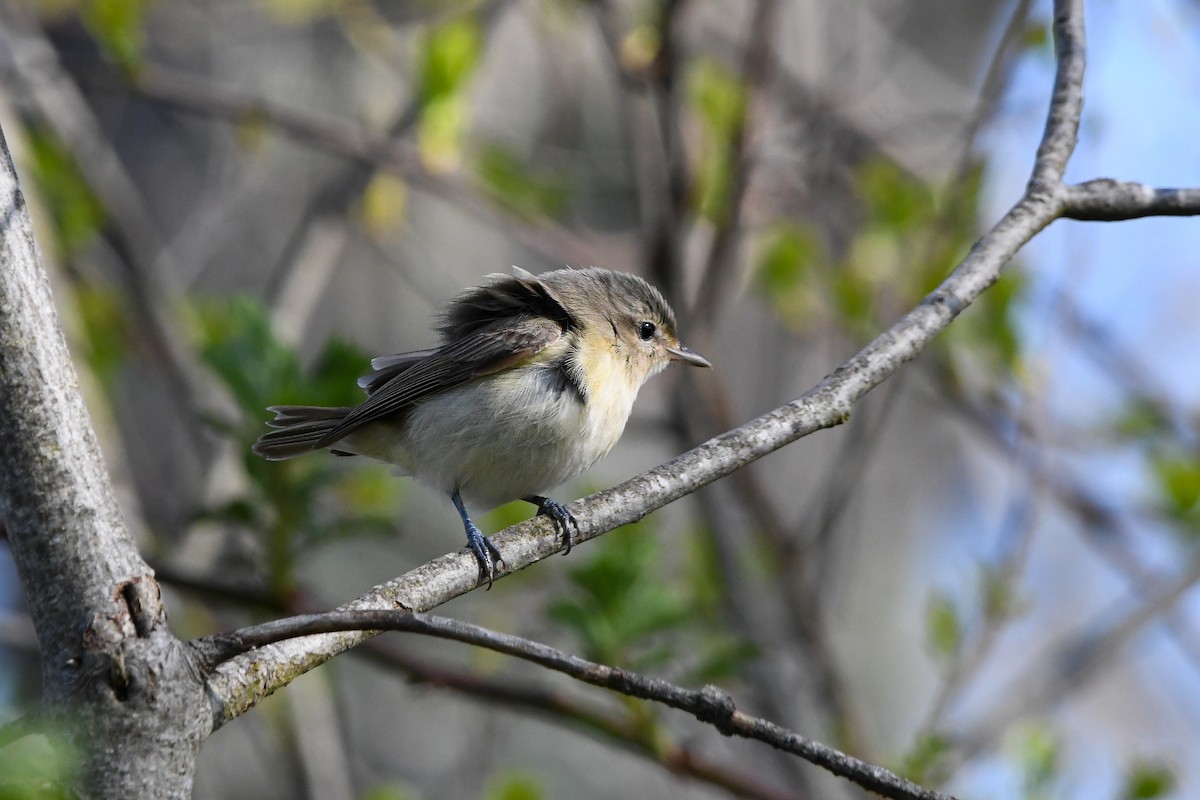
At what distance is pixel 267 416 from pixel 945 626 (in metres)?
2.23

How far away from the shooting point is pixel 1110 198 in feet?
6.66

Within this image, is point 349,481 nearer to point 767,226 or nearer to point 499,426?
point 499,426

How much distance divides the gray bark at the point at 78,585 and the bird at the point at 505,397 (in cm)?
137

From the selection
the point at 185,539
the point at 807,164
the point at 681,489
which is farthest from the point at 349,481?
the point at 681,489

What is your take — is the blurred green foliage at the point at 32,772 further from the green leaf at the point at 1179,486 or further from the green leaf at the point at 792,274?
the green leaf at the point at 792,274

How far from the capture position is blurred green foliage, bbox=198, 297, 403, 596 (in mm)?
2916

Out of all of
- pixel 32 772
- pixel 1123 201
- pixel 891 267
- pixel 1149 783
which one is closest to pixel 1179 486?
pixel 1149 783

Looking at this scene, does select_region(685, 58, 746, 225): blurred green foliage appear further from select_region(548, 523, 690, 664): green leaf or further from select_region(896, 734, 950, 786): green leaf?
select_region(896, 734, 950, 786): green leaf

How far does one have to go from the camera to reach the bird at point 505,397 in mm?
2977

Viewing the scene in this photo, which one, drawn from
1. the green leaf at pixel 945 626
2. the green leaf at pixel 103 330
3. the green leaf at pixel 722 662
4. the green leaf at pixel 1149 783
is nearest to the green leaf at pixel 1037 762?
the green leaf at pixel 1149 783

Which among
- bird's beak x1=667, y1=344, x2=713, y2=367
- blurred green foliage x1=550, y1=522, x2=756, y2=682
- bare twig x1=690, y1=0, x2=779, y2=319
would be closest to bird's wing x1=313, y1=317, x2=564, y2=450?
bird's beak x1=667, y1=344, x2=713, y2=367

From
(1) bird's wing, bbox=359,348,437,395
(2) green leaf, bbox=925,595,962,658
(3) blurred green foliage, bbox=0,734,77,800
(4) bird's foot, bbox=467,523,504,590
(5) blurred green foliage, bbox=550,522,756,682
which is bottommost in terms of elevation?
(3) blurred green foliage, bbox=0,734,77,800

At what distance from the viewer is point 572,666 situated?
1.49 meters

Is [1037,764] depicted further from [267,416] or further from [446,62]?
[446,62]
